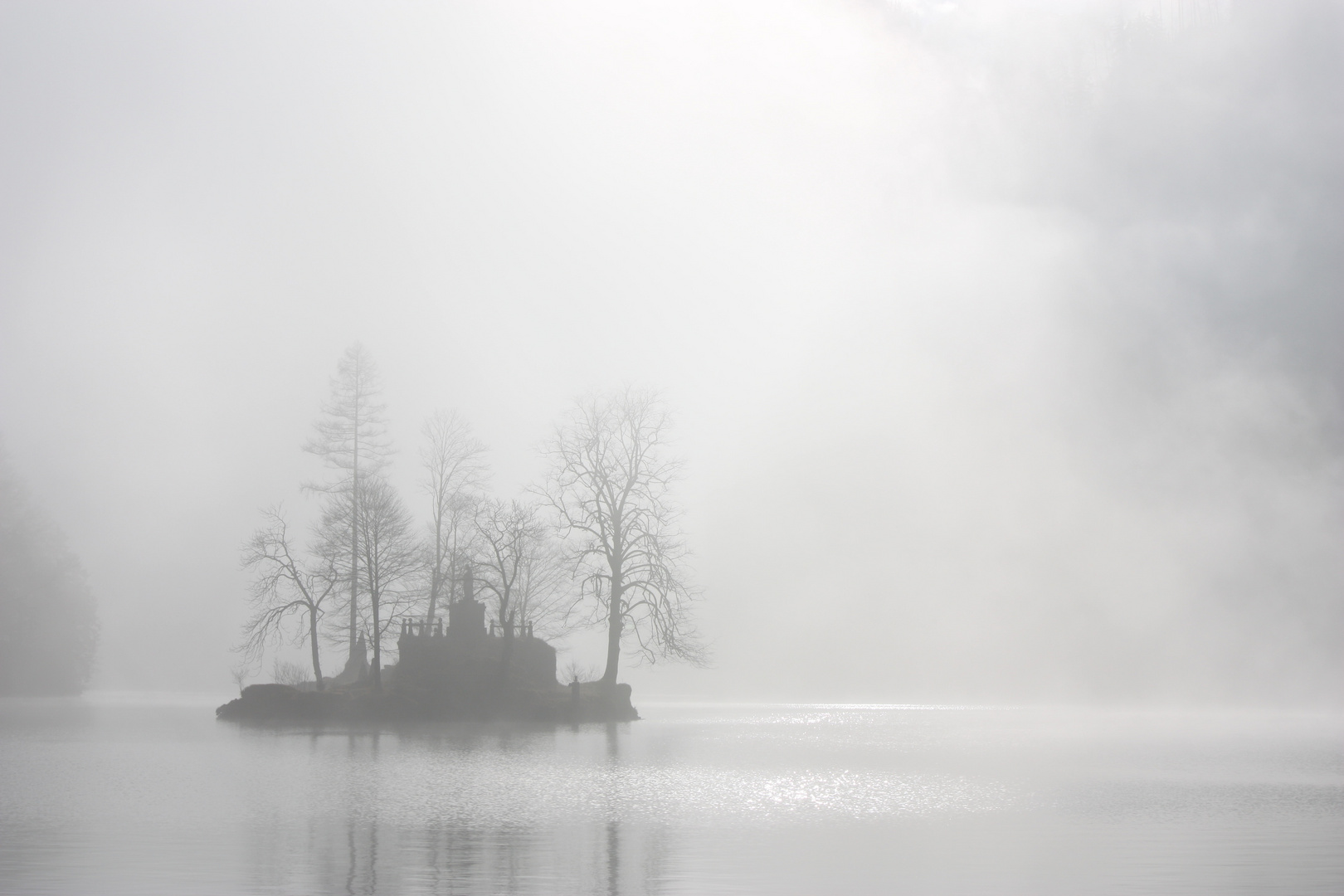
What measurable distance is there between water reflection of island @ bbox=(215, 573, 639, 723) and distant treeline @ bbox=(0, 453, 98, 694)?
2677 centimetres

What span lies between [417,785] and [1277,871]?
60.2 ft

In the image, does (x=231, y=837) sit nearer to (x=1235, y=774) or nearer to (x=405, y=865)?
(x=405, y=865)

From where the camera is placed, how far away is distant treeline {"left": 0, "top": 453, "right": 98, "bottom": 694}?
72.0 metres

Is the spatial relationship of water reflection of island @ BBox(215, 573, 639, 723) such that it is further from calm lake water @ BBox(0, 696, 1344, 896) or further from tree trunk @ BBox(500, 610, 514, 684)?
calm lake water @ BBox(0, 696, 1344, 896)

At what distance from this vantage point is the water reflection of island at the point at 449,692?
51.8 metres

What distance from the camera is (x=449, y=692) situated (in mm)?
53125

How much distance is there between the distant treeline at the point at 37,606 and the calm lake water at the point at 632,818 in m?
31.9

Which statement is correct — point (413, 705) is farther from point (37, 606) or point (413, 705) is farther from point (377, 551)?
point (37, 606)

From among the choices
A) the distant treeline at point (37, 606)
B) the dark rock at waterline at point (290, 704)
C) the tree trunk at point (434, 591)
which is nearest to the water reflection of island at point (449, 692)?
Result: the dark rock at waterline at point (290, 704)

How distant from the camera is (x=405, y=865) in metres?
16.3

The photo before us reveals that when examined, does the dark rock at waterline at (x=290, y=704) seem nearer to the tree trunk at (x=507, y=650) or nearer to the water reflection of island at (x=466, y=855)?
the tree trunk at (x=507, y=650)

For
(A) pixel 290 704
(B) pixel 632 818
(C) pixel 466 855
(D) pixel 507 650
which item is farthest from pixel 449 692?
(C) pixel 466 855

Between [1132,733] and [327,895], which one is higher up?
[327,895]

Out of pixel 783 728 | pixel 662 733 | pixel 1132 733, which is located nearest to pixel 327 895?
pixel 662 733
